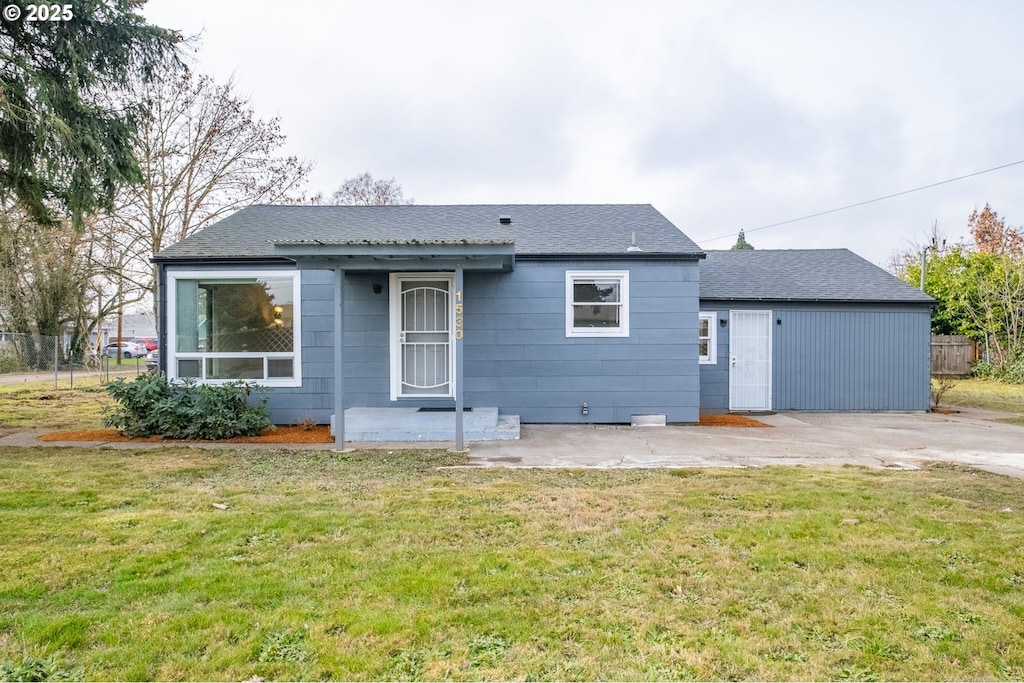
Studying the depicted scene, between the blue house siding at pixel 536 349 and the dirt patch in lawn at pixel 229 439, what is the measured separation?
0.66 meters

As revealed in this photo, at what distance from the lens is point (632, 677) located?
2156mm

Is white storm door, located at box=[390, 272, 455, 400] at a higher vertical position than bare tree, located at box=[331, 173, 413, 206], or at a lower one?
lower

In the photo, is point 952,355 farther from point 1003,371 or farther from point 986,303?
point 986,303

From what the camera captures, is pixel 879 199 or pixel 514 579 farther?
pixel 879 199

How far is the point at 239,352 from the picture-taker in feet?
28.8

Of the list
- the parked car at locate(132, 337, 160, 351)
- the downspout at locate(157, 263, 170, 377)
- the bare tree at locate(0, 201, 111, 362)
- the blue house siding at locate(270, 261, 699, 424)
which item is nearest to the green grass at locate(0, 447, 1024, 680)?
the blue house siding at locate(270, 261, 699, 424)

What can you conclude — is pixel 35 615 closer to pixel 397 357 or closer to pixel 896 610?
pixel 896 610

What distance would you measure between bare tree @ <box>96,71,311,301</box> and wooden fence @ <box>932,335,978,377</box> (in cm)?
2281

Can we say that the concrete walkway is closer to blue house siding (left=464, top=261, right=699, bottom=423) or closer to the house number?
blue house siding (left=464, top=261, right=699, bottom=423)

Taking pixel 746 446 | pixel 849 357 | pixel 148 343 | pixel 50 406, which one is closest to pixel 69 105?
pixel 50 406

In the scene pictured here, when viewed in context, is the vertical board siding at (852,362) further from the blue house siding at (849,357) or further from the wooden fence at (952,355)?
the wooden fence at (952,355)

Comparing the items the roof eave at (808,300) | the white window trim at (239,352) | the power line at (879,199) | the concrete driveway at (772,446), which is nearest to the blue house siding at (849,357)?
the roof eave at (808,300)

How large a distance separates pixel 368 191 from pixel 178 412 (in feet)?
74.4

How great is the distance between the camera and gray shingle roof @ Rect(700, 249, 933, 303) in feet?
35.5
